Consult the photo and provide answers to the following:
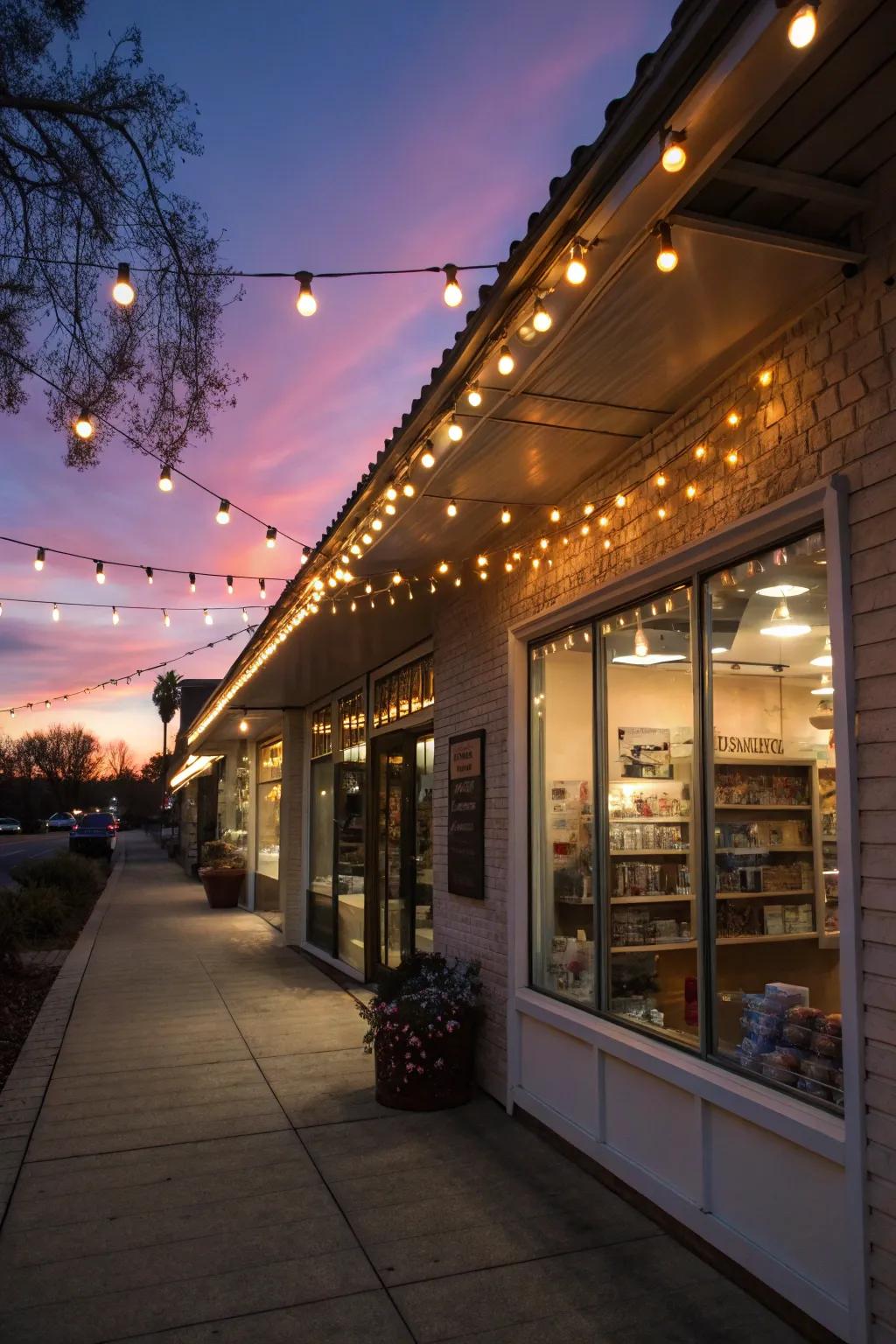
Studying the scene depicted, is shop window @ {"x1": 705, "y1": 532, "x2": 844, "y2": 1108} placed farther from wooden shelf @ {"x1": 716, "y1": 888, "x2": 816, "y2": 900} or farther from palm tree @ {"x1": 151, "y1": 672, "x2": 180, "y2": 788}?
palm tree @ {"x1": 151, "y1": 672, "x2": 180, "y2": 788}

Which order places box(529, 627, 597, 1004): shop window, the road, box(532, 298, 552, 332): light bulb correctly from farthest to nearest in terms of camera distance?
the road → box(529, 627, 597, 1004): shop window → box(532, 298, 552, 332): light bulb

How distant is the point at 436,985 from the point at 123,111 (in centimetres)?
519

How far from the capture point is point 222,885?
18.2 metres

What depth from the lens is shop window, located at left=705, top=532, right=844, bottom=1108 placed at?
3896 millimetres

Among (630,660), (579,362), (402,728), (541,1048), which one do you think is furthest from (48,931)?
(579,362)

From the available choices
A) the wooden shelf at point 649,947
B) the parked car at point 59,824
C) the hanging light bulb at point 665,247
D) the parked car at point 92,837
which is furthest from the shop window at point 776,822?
the parked car at point 59,824

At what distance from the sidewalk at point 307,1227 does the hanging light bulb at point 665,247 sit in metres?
3.46

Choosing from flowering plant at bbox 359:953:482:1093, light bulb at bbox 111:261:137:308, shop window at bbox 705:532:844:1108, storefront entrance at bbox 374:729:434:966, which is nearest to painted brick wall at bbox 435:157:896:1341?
shop window at bbox 705:532:844:1108

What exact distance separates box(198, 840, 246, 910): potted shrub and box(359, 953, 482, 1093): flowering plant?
12.4 m

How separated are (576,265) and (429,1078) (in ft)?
15.4

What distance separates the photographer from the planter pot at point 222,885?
59.3 feet

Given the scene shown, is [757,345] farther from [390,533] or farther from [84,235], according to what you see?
[84,235]

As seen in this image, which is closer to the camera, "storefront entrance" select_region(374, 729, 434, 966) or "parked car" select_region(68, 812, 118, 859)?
"storefront entrance" select_region(374, 729, 434, 966)

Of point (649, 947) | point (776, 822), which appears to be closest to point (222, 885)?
point (649, 947)
